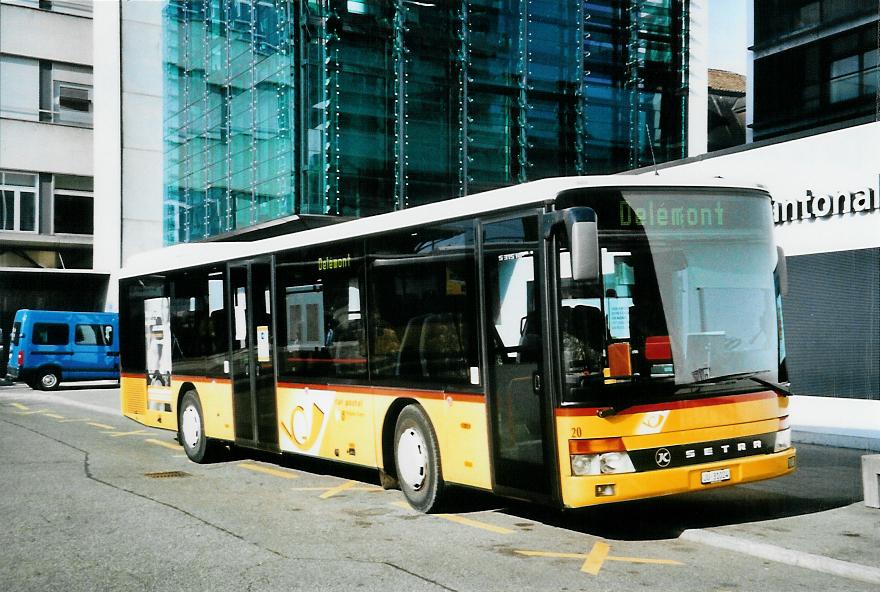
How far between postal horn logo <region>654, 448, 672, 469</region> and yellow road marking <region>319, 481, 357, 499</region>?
402 cm

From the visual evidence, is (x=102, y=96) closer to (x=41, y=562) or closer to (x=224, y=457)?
(x=224, y=457)

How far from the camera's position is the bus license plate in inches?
316

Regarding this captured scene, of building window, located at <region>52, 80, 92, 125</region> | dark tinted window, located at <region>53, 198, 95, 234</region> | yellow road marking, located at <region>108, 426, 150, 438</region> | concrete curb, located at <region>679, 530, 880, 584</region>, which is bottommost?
yellow road marking, located at <region>108, 426, 150, 438</region>

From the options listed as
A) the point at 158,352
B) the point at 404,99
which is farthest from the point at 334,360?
the point at 404,99

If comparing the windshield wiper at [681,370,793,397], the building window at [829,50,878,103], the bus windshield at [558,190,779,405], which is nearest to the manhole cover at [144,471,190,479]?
the bus windshield at [558,190,779,405]

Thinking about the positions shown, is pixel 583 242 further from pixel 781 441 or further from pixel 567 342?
pixel 781 441

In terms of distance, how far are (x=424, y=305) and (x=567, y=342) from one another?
2.10 m

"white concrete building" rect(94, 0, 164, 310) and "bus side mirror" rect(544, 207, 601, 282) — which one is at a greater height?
"white concrete building" rect(94, 0, 164, 310)

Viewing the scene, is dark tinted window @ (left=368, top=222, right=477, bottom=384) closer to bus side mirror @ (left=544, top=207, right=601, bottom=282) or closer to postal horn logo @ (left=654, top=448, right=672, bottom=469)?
bus side mirror @ (left=544, top=207, right=601, bottom=282)

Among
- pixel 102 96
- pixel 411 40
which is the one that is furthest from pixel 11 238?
pixel 411 40

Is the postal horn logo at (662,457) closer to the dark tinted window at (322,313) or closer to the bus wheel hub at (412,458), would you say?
the bus wheel hub at (412,458)

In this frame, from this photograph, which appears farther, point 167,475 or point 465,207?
point 167,475

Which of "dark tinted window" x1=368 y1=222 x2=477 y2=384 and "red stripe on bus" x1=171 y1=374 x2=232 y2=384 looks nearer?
"dark tinted window" x1=368 y1=222 x2=477 y2=384

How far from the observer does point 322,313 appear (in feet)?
37.3
